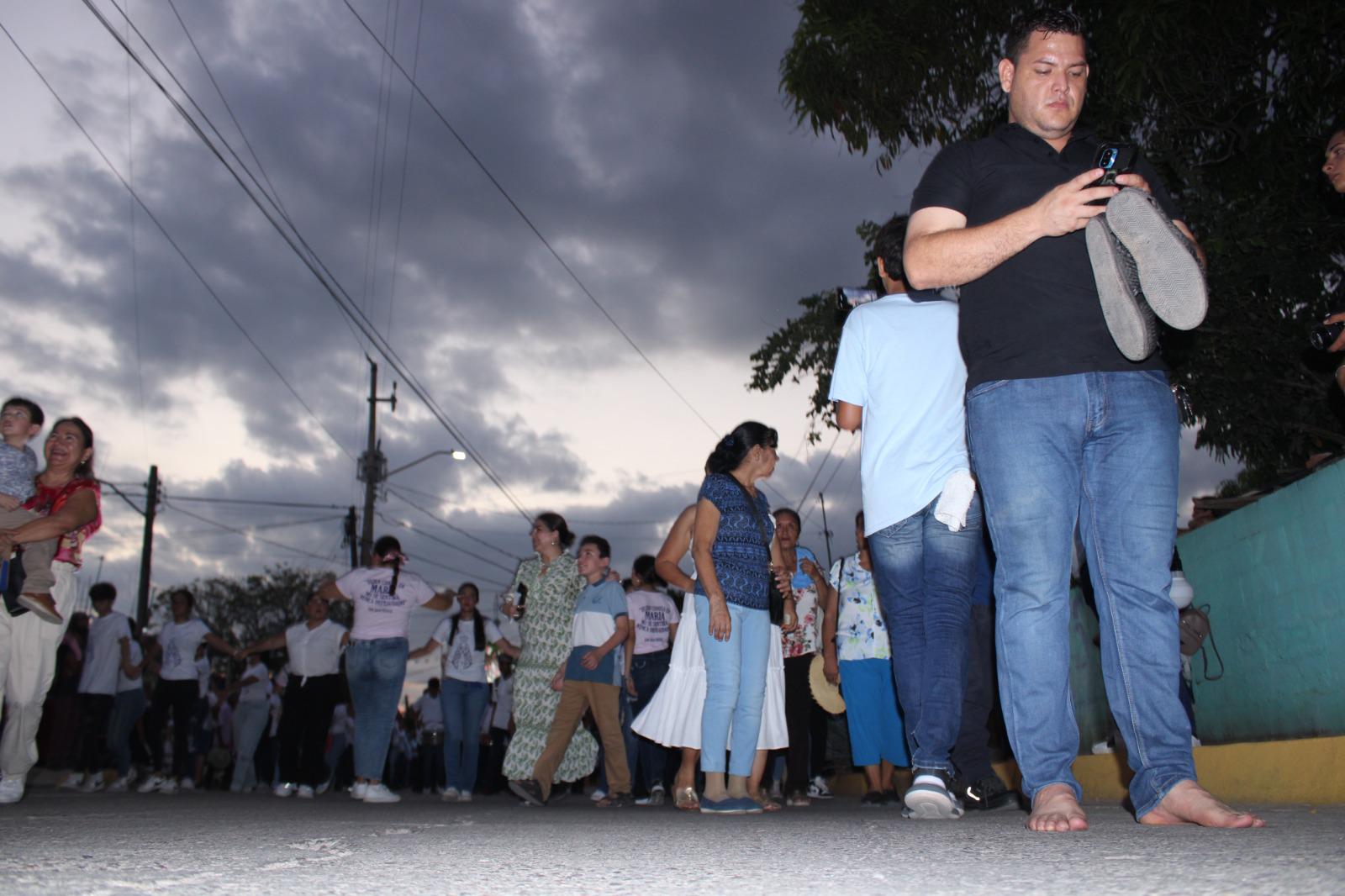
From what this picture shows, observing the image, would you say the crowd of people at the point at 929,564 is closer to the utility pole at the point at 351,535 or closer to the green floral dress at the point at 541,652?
the green floral dress at the point at 541,652

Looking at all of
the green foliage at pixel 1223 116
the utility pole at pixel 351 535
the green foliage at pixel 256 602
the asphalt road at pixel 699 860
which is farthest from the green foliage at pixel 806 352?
the green foliage at pixel 256 602

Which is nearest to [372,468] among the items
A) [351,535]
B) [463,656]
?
[351,535]

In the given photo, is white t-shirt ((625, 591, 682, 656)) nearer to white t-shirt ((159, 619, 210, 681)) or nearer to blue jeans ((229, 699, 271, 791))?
blue jeans ((229, 699, 271, 791))

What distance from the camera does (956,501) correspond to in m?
4.08

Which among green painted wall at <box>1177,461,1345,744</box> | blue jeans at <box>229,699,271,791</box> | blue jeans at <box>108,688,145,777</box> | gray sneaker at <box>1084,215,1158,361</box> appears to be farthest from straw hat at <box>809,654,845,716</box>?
blue jeans at <box>108,688,145,777</box>

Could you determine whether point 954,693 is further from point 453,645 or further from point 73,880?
point 453,645

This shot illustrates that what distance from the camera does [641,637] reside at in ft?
30.5

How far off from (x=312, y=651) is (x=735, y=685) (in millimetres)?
6376

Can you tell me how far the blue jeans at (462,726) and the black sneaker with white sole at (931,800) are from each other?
22.7 feet

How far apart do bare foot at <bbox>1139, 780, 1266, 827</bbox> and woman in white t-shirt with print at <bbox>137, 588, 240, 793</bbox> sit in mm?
10644

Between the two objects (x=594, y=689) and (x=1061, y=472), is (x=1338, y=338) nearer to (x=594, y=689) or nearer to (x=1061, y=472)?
(x=1061, y=472)

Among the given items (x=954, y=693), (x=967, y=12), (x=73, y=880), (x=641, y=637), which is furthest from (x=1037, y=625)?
(x=967, y=12)

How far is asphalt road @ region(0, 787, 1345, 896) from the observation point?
1817 mm

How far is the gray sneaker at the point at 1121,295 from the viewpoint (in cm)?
284
